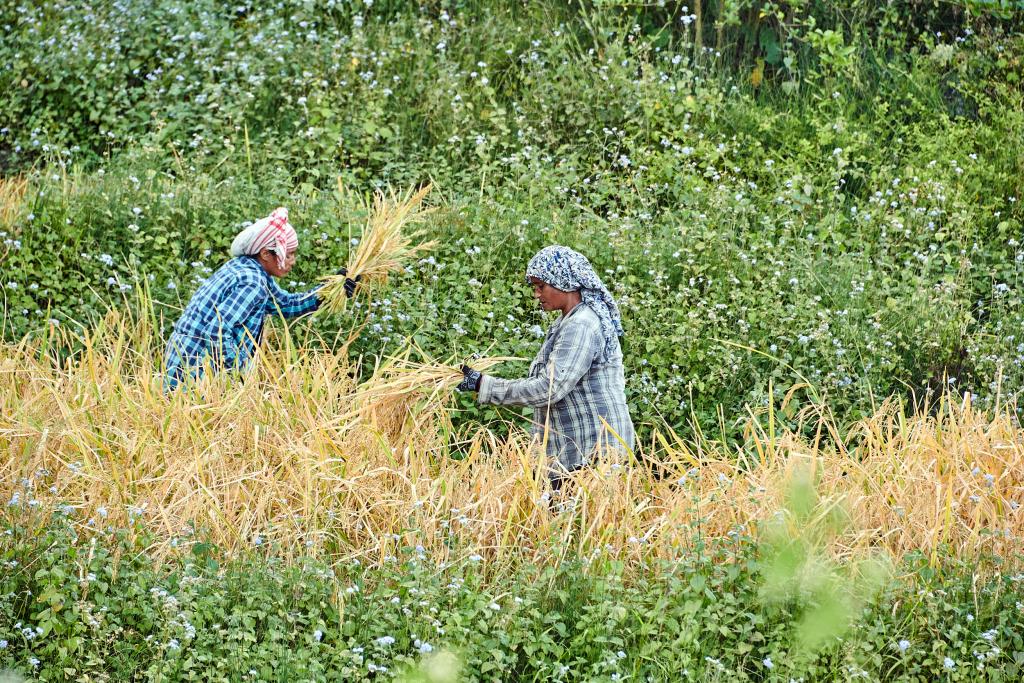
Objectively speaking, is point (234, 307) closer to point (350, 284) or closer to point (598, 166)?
point (350, 284)

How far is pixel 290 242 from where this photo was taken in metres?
6.51

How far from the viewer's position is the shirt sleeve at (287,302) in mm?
6520

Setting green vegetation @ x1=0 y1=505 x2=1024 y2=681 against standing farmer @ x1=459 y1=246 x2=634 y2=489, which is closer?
green vegetation @ x1=0 y1=505 x2=1024 y2=681

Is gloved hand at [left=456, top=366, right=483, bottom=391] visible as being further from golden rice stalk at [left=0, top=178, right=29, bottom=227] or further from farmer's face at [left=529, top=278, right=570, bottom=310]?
golden rice stalk at [left=0, top=178, right=29, bottom=227]

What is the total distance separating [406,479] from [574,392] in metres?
0.91

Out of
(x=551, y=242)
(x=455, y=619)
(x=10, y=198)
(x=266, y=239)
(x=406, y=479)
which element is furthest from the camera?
(x=10, y=198)

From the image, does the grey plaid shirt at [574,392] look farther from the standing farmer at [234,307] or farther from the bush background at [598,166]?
the standing farmer at [234,307]

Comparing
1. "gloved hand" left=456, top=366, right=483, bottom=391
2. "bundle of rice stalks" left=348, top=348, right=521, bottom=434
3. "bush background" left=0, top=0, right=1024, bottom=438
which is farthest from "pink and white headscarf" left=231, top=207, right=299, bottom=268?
"gloved hand" left=456, top=366, right=483, bottom=391

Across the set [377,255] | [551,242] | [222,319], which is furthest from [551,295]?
[551,242]

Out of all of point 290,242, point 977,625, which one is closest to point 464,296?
point 290,242

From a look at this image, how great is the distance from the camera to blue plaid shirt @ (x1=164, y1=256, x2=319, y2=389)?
247 inches

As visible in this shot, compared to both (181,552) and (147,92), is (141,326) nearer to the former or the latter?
(181,552)

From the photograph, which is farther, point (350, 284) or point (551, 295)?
point (350, 284)

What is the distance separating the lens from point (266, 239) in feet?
20.9
